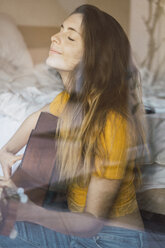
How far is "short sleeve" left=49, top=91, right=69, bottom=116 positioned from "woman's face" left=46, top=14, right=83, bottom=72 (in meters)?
0.06

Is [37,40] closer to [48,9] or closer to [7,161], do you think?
[48,9]

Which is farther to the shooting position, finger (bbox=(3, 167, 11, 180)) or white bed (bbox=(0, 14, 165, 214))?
finger (bbox=(3, 167, 11, 180))

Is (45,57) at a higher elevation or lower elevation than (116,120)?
higher

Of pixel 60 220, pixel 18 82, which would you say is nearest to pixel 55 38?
pixel 18 82

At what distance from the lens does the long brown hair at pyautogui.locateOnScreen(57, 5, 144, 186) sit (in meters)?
0.67

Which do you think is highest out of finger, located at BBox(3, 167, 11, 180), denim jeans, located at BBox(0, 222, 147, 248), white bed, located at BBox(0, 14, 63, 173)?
white bed, located at BBox(0, 14, 63, 173)

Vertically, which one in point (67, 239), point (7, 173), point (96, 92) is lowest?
point (67, 239)

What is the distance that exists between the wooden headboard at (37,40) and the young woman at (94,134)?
2cm

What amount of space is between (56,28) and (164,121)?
1.10 ft

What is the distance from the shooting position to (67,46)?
2.32 ft

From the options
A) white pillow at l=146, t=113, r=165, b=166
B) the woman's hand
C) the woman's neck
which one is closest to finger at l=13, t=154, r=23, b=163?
the woman's hand

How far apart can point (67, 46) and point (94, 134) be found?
0.72ft

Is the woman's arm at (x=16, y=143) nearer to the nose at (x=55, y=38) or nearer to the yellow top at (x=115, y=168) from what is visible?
the yellow top at (x=115, y=168)

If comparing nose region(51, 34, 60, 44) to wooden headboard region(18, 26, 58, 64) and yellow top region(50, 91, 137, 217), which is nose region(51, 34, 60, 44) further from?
yellow top region(50, 91, 137, 217)
